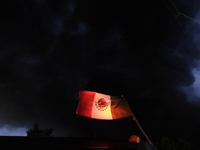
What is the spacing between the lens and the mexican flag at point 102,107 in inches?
262

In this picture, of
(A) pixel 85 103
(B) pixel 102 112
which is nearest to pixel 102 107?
(B) pixel 102 112

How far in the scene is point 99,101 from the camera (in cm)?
712

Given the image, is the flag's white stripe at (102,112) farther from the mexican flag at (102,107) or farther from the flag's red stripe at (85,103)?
the flag's red stripe at (85,103)

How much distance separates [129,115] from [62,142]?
424 centimetres

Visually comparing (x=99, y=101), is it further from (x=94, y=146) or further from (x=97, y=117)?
(x=94, y=146)

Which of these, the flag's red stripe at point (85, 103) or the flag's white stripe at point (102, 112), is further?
the flag's red stripe at point (85, 103)

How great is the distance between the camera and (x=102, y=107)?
275 inches

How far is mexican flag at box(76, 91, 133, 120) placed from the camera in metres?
6.66

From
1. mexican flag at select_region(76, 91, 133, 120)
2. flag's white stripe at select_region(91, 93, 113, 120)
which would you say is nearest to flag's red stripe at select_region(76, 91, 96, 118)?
mexican flag at select_region(76, 91, 133, 120)

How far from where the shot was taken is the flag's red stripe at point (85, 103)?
274 inches

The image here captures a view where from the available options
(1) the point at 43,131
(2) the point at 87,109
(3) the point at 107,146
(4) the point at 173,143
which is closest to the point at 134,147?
(3) the point at 107,146

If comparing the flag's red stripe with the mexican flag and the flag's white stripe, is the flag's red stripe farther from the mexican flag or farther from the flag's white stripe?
the flag's white stripe

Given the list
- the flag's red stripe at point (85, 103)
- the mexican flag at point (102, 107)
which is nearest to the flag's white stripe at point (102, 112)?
the mexican flag at point (102, 107)

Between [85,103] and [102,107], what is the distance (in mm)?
1080
